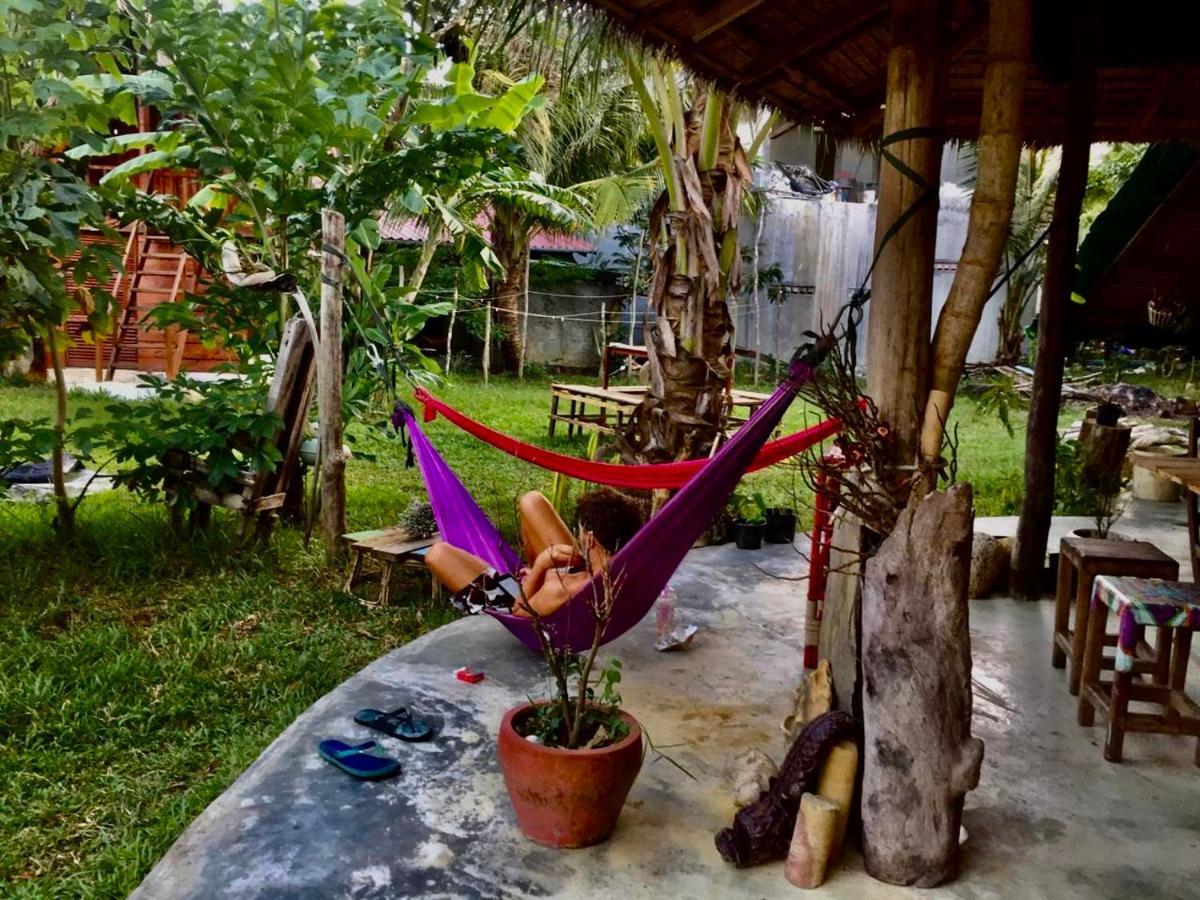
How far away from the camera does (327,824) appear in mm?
1851

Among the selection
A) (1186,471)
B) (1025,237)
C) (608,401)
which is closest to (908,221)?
(1186,471)

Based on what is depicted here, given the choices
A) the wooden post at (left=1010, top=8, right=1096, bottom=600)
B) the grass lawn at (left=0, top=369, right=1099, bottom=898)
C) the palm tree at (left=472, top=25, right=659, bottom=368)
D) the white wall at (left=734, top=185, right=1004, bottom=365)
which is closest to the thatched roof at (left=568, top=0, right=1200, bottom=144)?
the wooden post at (left=1010, top=8, right=1096, bottom=600)

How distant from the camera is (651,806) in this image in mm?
2006

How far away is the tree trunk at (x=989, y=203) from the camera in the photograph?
185cm

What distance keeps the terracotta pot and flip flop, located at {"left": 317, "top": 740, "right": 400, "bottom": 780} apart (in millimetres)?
331

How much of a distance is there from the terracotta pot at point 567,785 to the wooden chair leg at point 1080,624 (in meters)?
1.45

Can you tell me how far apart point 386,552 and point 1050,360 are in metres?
2.42

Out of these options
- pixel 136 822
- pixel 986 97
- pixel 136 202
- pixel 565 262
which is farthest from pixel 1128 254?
pixel 565 262

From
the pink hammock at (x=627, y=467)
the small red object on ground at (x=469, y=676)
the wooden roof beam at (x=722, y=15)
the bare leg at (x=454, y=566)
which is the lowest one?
the small red object on ground at (x=469, y=676)

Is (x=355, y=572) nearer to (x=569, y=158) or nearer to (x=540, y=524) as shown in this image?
(x=540, y=524)

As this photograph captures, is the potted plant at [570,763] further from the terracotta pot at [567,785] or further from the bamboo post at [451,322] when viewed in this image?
the bamboo post at [451,322]

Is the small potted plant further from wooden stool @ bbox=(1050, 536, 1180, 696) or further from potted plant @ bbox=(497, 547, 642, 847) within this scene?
potted plant @ bbox=(497, 547, 642, 847)

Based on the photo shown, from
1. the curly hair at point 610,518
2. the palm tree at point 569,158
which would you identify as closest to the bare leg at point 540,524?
the curly hair at point 610,518

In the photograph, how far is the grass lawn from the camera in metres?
2.04
